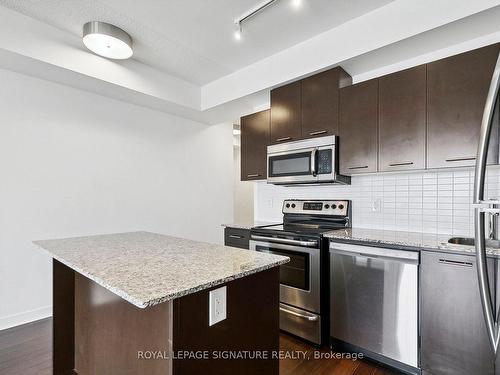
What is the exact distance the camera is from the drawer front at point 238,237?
2.80 meters

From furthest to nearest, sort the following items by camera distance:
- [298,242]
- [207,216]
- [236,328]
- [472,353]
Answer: [207,216] < [298,242] < [472,353] < [236,328]

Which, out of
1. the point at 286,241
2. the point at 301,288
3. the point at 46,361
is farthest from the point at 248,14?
the point at 46,361

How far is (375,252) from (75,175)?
117 inches

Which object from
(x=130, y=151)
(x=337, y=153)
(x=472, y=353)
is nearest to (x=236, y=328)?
(x=472, y=353)

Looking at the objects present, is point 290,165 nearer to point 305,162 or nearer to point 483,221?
point 305,162

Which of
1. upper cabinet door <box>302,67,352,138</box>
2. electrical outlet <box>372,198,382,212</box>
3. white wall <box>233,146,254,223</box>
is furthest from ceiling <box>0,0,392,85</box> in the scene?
white wall <box>233,146,254,223</box>

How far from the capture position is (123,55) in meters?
2.54

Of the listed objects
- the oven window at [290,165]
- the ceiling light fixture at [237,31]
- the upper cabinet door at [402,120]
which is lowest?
the oven window at [290,165]

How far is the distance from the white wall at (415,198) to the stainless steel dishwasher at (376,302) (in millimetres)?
651

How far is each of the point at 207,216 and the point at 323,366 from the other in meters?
2.80

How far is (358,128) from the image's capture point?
237 cm

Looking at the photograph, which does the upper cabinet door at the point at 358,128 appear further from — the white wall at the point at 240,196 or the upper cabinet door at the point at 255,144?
the white wall at the point at 240,196

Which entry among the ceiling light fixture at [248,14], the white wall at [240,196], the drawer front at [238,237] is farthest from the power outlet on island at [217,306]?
the white wall at [240,196]

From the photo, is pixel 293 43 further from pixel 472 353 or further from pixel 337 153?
pixel 472 353
